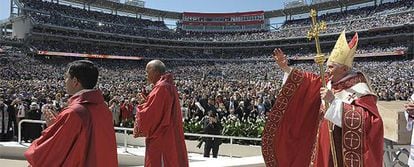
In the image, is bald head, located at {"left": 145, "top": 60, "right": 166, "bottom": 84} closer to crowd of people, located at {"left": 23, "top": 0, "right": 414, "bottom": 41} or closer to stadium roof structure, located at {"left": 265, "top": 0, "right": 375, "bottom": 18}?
crowd of people, located at {"left": 23, "top": 0, "right": 414, "bottom": 41}

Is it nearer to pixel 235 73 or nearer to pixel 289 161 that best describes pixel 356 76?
pixel 289 161

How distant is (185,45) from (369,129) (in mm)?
76029

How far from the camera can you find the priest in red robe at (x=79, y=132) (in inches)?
122

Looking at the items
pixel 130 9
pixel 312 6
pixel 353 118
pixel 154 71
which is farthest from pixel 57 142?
pixel 130 9

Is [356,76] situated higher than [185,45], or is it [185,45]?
[185,45]

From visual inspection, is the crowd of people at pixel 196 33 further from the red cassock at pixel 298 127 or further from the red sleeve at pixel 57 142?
the red sleeve at pixel 57 142

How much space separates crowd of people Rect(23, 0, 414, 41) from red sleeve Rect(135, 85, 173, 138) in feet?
184

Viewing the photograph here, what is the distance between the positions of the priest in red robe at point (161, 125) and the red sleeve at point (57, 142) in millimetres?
2154

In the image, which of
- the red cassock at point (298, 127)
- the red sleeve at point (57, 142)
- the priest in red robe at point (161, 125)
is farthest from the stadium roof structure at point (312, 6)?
the red sleeve at point (57, 142)

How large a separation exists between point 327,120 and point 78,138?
2.26 m

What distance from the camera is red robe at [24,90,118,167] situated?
122 inches

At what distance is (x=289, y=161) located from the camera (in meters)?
4.95

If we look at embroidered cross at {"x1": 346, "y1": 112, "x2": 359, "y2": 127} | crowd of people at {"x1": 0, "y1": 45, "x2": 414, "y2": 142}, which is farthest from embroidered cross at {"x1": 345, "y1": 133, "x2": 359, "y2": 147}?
crowd of people at {"x1": 0, "y1": 45, "x2": 414, "y2": 142}

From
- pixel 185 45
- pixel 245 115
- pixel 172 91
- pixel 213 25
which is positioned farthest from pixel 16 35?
pixel 172 91
